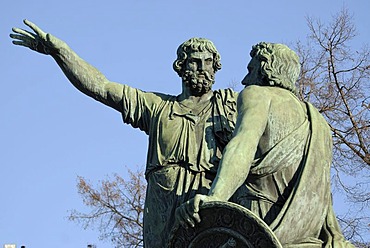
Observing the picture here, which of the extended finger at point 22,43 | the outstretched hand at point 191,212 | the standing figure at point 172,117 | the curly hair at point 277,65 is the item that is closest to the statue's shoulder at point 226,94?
the standing figure at point 172,117

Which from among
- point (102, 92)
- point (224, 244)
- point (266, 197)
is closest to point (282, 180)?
point (266, 197)

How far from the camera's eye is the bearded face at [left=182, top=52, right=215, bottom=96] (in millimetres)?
10211

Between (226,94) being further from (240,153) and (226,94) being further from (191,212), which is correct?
(191,212)

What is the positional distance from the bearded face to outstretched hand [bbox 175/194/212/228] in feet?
7.11

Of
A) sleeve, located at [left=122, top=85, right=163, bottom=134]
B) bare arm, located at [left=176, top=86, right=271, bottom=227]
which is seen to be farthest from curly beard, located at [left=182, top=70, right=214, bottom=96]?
bare arm, located at [left=176, top=86, right=271, bottom=227]

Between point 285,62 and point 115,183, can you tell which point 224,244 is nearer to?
point 285,62

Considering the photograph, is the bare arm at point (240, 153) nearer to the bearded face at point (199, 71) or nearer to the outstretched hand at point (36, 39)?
the bearded face at point (199, 71)

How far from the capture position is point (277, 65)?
9.01 m

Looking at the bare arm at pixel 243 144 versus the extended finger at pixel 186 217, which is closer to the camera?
the extended finger at pixel 186 217

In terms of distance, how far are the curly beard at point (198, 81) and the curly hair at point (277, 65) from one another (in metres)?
1.23

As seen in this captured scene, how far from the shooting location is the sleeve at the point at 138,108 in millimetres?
10305

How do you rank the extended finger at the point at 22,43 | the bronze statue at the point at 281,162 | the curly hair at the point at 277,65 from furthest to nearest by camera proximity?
the extended finger at the point at 22,43 → the curly hair at the point at 277,65 → the bronze statue at the point at 281,162

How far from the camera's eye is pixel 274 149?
8656mm

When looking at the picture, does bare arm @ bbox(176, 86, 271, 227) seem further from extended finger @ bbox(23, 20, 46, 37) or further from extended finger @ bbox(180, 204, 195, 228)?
extended finger @ bbox(23, 20, 46, 37)
